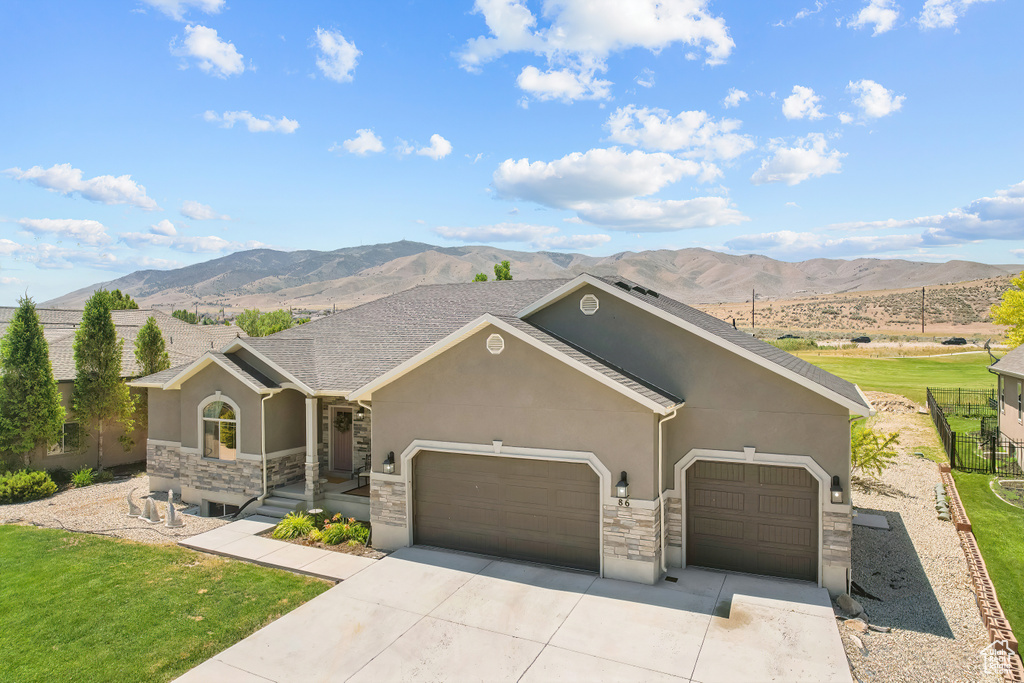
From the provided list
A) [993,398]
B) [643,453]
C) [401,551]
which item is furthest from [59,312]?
[993,398]

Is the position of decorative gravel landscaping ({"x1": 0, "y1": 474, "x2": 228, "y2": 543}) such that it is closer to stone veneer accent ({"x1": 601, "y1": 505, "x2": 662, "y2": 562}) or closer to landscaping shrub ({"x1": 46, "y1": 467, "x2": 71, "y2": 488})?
landscaping shrub ({"x1": 46, "y1": 467, "x2": 71, "y2": 488})

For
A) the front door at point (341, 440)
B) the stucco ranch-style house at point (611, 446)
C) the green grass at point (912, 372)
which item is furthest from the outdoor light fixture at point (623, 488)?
the green grass at point (912, 372)

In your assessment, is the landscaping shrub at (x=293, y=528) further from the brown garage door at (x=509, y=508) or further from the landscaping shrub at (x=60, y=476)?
the landscaping shrub at (x=60, y=476)

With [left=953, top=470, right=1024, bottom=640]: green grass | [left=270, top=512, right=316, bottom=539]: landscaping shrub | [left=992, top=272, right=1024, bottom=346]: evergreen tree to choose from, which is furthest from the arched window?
[left=992, top=272, right=1024, bottom=346]: evergreen tree

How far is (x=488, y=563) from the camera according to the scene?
10.8m

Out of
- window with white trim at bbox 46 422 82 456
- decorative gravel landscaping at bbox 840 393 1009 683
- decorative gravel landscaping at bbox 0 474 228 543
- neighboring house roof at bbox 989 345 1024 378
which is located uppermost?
neighboring house roof at bbox 989 345 1024 378

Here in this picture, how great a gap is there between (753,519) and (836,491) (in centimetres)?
150

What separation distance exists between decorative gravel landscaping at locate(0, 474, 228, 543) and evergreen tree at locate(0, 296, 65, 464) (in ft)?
6.89

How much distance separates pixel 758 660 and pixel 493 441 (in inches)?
215

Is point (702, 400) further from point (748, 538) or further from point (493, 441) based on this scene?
point (493, 441)

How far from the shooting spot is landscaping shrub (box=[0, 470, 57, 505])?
16.1 meters

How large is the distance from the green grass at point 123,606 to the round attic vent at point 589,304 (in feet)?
24.0

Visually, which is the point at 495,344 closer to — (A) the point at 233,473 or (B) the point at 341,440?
(B) the point at 341,440

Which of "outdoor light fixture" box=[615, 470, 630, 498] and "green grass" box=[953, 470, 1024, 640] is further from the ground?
"outdoor light fixture" box=[615, 470, 630, 498]
